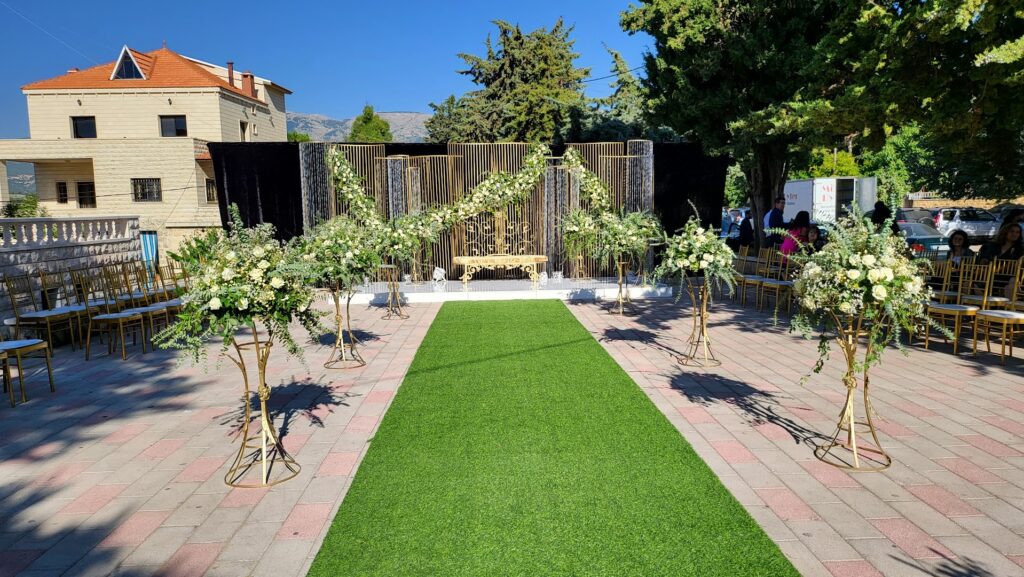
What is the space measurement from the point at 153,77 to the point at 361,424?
32.9 m

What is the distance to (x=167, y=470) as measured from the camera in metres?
4.87

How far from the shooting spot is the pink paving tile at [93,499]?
4234mm

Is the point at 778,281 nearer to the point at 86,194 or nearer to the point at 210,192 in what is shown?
the point at 210,192

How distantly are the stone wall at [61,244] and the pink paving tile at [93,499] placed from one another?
6270 mm

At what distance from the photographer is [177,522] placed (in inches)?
159

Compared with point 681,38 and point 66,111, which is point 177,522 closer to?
point 681,38

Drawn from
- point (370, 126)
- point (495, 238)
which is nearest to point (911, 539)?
point (495, 238)

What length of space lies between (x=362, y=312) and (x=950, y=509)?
9.95 metres

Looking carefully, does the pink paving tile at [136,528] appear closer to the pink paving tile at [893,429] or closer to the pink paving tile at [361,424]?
the pink paving tile at [361,424]

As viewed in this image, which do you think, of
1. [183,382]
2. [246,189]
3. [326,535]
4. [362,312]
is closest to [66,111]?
[246,189]

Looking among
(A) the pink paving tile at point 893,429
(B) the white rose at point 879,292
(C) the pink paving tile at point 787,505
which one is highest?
(B) the white rose at point 879,292

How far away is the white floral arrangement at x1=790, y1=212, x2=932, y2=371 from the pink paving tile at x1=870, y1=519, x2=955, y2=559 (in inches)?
40.8

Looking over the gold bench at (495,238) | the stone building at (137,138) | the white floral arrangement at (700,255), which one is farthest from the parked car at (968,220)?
the stone building at (137,138)

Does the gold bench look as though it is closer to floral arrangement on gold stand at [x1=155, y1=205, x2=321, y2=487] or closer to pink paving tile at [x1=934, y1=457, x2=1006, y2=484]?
floral arrangement on gold stand at [x1=155, y1=205, x2=321, y2=487]
